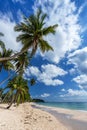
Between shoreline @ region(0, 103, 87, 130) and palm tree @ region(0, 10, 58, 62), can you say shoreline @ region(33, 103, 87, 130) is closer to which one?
shoreline @ region(0, 103, 87, 130)

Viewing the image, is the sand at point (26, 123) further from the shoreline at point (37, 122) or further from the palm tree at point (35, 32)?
the palm tree at point (35, 32)

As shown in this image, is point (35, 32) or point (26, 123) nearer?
point (26, 123)

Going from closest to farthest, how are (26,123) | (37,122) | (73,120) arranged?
1. (26,123)
2. (37,122)
3. (73,120)

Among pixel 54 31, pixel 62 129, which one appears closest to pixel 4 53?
pixel 54 31

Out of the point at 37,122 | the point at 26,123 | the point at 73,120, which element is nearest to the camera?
the point at 26,123

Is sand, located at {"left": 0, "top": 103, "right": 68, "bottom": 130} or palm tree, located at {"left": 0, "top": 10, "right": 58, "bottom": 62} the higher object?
palm tree, located at {"left": 0, "top": 10, "right": 58, "bottom": 62}

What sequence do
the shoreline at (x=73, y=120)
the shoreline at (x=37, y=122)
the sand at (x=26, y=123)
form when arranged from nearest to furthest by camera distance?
the sand at (x=26, y=123) < the shoreline at (x=37, y=122) < the shoreline at (x=73, y=120)

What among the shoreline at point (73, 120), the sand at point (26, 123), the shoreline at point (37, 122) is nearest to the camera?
the sand at point (26, 123)

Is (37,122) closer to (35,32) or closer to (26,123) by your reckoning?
(26,123)

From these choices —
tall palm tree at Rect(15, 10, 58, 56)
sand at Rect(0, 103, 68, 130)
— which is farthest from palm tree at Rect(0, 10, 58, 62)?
sand at Rect(0, 103, 68, 130)

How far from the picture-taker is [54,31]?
22.8 meters

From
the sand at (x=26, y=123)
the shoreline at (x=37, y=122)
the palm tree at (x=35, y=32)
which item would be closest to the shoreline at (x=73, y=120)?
the shoreline at (x=37, y=122)

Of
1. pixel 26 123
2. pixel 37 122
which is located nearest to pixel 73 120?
pixel 37 122

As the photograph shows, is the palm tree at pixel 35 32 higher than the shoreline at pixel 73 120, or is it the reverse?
the palm tree at pixel 35 32
